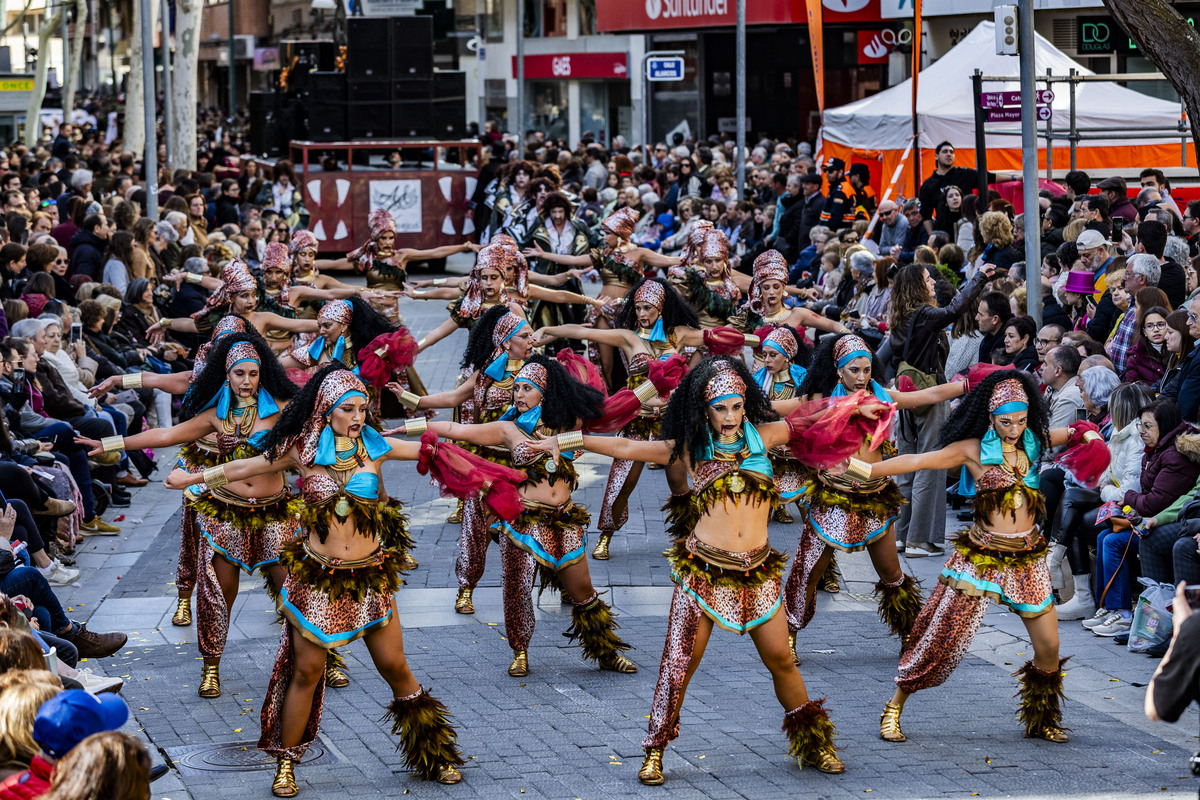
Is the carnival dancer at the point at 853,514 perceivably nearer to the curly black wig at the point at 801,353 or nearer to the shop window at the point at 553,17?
the curly black wig at the point at 801,353

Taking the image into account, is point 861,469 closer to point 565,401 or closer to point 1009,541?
point 1009,541

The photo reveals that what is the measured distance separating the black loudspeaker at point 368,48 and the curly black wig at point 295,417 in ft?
64.5

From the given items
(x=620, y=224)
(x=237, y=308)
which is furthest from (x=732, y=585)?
(x=620, y=224)

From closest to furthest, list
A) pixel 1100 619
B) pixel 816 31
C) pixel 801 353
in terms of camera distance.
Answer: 1. pixel 1100 619
2. pixel 801 353
3. pixel 816 31

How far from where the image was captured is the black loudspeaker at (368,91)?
25875mm

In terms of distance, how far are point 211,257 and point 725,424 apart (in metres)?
12.1

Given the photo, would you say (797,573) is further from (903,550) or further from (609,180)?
(609,180)

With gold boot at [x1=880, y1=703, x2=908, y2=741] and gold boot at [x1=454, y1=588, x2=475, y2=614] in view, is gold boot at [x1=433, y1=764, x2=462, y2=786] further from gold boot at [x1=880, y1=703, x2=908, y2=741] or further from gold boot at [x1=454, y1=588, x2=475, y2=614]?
gold boot at [x1=454, y1=588, x2=475, y2=614]

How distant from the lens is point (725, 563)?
6.93 m

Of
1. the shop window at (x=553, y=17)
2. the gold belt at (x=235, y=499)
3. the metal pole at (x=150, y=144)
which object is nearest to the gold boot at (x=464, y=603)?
the gold belt at (x=235, y=499)

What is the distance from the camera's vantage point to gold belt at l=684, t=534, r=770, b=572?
22.7ft

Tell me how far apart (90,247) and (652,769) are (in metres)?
11.7

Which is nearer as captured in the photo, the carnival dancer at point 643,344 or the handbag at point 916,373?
the handbag at point 916,373

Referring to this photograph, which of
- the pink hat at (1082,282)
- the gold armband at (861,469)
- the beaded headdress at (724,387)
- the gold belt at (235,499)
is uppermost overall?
the pink hat at (1082,282)
